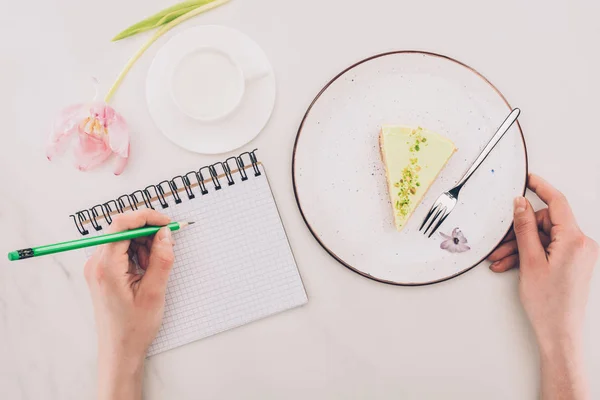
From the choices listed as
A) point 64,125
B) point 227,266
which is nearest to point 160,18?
point 64,125

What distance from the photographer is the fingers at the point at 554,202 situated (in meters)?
1.02

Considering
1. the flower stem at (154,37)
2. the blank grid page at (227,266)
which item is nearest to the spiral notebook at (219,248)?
the blank grid page at (227,266)

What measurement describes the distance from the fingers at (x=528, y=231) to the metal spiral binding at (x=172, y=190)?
521 mm

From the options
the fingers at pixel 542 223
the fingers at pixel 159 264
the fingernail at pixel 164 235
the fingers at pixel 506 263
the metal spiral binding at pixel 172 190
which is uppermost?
the metal spiral binding at pixel 172 190

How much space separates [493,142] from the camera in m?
1.02

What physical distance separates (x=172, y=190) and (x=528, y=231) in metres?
0.71

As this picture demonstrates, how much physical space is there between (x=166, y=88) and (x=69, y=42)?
23 centimetres

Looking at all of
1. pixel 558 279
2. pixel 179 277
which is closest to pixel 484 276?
pixel 558 279

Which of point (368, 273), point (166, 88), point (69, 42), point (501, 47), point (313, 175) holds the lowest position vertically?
point (368, 273)

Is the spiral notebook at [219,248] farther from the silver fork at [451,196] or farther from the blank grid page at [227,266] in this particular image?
the silver fork at [451,196]

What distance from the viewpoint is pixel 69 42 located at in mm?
1080

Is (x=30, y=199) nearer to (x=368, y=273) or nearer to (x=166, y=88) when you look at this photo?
(x=166, y=88)

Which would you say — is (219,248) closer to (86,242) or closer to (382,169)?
(86,242)

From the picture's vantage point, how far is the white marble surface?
107 cm
